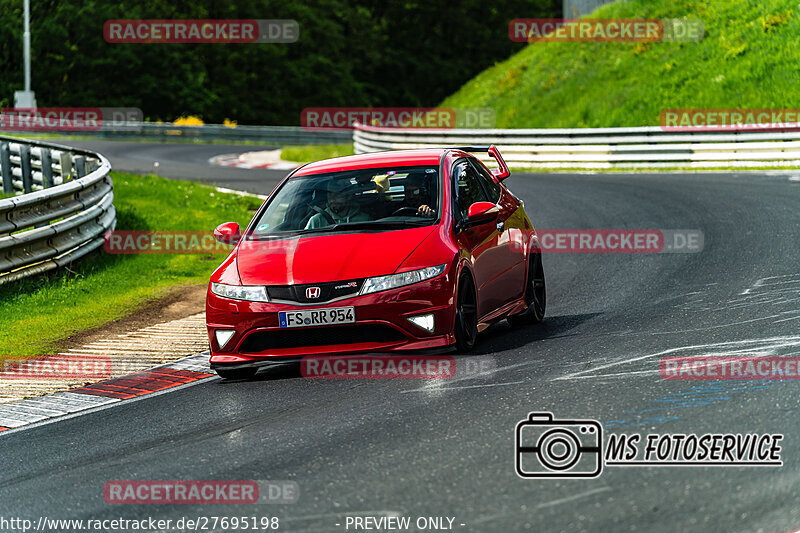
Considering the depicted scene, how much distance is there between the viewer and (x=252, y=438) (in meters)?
6.78

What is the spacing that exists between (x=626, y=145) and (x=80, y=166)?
13.6 meters

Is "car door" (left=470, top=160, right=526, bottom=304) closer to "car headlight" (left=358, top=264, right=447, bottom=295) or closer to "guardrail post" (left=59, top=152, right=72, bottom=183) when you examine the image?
"car headlight" (left=358, top=264, right=447, bottom=295)

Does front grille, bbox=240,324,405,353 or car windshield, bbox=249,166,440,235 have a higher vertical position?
car windshield, bbox=249,166,440,235

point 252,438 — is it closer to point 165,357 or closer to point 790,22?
point 165,357

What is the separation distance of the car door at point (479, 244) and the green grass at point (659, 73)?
23094mm

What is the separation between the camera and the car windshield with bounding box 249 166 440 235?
30.8ft

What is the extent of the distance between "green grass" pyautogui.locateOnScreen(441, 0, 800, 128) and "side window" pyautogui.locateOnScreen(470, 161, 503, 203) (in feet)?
73.2

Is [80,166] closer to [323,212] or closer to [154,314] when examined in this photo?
[154,314]

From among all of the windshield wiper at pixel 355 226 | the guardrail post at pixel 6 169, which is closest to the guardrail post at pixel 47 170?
the guardrail post at pixel 6 169

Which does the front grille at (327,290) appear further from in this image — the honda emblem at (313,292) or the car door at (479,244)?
the car door at (479,244)

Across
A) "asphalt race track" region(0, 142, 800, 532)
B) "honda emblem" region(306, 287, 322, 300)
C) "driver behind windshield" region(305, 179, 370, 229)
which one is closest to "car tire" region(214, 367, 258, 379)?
"asphalt race track" region(0, 142, 800, 532)

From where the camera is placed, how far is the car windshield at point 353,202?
9.40 meters

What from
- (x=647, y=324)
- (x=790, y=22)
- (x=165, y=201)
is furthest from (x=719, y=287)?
(x=790, y=22)

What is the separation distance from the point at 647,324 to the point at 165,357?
3.92 metres
